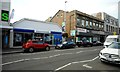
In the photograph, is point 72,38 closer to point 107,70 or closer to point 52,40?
point 52,40

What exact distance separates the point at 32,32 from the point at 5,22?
561 cm

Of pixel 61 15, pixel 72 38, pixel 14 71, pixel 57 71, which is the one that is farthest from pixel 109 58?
Result: pixel 61 15

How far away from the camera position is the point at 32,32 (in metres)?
25.1

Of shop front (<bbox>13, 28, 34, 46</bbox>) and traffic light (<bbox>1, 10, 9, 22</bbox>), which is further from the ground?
traffic light (<bbox>1, 10, 9, 22</bbox>)

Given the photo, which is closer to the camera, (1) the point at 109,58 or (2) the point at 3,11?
(1) the point at 109,58

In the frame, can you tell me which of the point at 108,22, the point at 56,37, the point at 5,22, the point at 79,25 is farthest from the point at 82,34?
the point at 5,22

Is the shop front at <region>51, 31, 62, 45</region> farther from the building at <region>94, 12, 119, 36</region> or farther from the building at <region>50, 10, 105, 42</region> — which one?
the building at <region>94, 12, 119, 36</region>

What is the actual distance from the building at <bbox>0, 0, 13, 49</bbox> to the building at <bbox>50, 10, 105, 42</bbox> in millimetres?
17236

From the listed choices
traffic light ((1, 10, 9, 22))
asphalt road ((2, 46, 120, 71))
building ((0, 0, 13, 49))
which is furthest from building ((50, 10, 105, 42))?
asphalt road ((2, 46, 120, 71))

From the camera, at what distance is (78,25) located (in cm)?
3725

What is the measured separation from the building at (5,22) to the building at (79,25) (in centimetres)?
1724

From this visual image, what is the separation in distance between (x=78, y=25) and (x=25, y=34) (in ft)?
57.3

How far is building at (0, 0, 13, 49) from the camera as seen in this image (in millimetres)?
20141

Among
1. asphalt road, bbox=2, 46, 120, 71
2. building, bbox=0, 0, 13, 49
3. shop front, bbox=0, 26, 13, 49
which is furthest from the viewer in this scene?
shop front, bbox=0, 26, 13, 49
